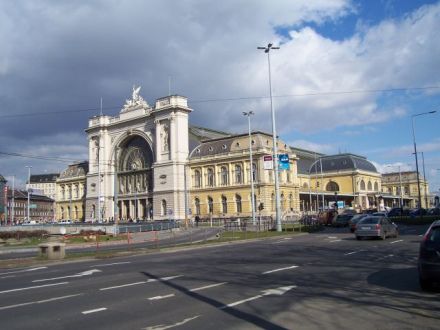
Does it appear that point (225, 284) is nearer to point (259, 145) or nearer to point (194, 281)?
point (194, 281)

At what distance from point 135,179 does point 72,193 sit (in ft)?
104

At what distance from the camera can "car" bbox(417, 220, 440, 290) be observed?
10477mm

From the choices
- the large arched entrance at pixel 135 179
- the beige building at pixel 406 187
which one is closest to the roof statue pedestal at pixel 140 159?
the large arched entrance at pixel 135 179

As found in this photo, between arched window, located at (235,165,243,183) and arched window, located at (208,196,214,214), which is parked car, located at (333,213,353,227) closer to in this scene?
arched window, located at (235,165,243,183)

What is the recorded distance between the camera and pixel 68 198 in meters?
140

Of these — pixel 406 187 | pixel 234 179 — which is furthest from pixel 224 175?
pixel 406 187

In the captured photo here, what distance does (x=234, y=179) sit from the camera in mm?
99562

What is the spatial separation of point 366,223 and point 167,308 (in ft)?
75.1

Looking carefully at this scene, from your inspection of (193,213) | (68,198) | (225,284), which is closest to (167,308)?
(225,284)

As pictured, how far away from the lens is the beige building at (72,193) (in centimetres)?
13575

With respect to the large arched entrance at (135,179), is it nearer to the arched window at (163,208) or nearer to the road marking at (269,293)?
the arched window at (163,208)

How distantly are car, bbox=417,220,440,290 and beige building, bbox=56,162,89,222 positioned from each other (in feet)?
422

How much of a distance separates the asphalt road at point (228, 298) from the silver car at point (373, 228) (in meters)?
12.7

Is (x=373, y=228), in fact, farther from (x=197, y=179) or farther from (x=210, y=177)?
(x=197, y=179)
